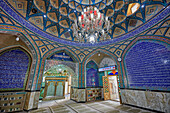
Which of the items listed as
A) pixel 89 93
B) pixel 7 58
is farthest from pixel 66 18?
pixel 89 93

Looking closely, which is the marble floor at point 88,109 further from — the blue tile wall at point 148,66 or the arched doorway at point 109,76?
the arched doorway at point 109,76

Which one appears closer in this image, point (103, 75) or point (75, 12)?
point (75, 12)

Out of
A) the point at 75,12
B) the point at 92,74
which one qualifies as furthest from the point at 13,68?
the point at 92,74

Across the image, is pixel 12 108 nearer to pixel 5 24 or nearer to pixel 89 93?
pixel 5 24

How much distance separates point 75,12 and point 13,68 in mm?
6681

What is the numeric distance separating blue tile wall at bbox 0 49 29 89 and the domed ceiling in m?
2.82

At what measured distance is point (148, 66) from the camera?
5324 millimetres

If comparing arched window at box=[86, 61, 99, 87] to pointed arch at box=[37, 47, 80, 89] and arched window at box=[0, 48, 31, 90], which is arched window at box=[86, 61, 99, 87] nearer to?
pointed arch at box=[37, 47, 80, 89]

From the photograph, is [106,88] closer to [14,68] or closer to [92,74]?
[92,74]

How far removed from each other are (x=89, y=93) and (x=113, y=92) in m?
2.95

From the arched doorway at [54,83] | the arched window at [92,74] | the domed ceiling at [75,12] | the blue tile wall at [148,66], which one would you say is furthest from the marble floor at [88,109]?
the domed ceiling at [75,12]

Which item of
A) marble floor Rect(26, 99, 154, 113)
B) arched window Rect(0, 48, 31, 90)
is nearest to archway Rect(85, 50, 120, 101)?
marble floor Rect(26, 99, 154, 113)

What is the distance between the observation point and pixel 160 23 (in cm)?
486

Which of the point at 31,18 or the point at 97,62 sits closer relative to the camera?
the point at 31,18
